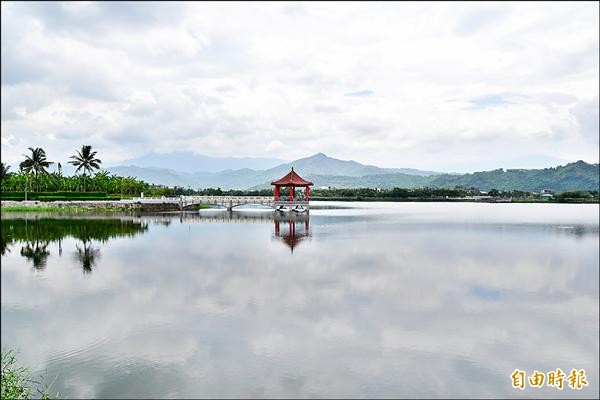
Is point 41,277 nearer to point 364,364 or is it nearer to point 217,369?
point 217,369

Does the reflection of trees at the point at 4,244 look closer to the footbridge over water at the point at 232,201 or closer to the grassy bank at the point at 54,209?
the grassy bank at the point at 54,209

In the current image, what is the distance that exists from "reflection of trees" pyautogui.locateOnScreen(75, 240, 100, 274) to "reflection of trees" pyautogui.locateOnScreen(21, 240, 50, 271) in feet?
5.81

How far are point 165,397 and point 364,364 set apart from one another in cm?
514

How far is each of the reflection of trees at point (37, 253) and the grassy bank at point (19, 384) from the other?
13675mm

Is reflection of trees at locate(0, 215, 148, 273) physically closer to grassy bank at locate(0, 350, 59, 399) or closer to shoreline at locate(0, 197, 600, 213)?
shoreline at locate(0, 197, 600, 213)

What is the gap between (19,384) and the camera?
10.5m

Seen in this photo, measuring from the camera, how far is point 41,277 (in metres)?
21.4

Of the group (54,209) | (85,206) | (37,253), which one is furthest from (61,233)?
(85,206)

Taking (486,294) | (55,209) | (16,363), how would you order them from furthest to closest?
(55,209) → (486,294) → (16,363)

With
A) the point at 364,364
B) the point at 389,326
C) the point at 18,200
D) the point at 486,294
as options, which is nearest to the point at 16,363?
the point at 364,364

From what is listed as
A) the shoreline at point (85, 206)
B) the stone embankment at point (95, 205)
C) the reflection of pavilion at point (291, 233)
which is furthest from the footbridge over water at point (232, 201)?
the reflection of pavilion at point (291, 233)

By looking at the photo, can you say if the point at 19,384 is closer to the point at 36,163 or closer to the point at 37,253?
the point at 37,253

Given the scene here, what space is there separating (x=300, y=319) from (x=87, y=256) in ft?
57.3

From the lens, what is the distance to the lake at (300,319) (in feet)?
36.7
